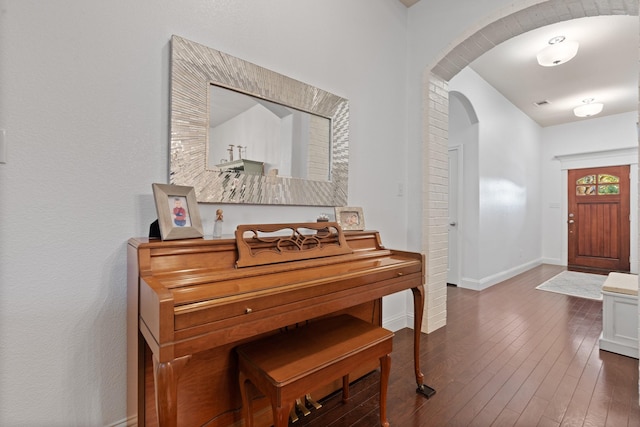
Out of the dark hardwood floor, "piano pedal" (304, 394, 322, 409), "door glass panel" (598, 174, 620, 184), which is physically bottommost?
the dark hardwood floor

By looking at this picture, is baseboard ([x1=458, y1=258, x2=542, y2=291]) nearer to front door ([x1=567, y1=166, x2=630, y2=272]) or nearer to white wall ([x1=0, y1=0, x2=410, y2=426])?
front door ([x1=567, y1=166, x2=630, y2=272])

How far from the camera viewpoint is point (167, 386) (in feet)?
3.22

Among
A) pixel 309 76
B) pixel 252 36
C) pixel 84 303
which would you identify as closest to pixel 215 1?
pixel 252 36

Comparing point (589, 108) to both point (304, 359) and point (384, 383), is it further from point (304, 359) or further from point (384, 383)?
point (304, 359)

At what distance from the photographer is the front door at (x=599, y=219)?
18.8 feet

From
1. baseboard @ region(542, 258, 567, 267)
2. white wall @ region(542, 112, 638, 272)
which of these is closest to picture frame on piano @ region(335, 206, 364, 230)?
white wall @ region(542, 112, 638, 272)

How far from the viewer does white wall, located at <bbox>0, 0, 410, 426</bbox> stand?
122cm

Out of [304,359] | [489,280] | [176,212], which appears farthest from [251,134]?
[489,280]

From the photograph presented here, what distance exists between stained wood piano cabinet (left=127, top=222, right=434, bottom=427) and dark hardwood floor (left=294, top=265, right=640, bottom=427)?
491 mm

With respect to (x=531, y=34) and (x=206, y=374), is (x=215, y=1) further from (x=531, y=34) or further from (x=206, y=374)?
(x=531, y=34)

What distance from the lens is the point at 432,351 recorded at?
2447 mm

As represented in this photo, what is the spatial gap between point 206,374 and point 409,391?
126 cm

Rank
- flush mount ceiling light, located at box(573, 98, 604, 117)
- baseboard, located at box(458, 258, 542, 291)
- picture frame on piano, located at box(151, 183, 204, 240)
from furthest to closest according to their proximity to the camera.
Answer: flush mount ceiling light, located at box(573, 98, 604, 117)
baseboard, located at box(458, 258, 542, 291)
picture frame on piano, located at box(151, 183, 204, 240)

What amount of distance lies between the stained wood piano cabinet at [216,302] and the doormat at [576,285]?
3.94 m
